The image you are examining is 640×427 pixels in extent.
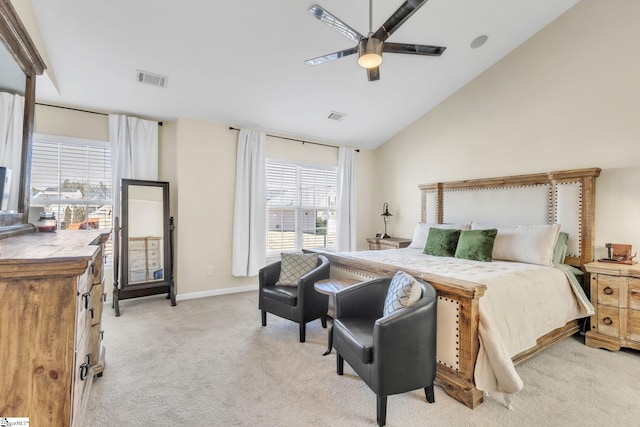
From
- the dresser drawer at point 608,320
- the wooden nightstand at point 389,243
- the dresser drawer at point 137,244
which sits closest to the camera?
the dresser drawer at point 608,320

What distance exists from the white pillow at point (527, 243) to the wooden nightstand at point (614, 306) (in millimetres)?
354

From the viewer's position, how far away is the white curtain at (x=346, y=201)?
217 inches

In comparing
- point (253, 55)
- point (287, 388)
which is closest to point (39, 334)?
point (287, 388)

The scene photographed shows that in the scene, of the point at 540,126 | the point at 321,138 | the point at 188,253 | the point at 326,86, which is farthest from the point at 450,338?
the point at 321,138

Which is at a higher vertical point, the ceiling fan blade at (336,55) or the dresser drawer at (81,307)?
the ceiling fan blade at (336,55)

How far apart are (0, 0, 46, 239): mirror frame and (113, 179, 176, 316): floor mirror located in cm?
175

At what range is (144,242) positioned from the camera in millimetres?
3918

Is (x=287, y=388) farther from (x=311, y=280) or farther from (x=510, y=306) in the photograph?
(x=510, y=306)

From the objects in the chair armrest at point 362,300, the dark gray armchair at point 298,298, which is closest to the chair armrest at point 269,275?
the dark gray armchair at point 298,298

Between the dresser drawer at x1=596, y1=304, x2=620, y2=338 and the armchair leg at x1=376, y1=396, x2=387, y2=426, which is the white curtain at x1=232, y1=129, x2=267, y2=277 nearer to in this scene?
the armchair leg at x1=376, y1=396, x2=387, y2=426

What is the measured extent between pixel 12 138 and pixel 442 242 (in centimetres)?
393

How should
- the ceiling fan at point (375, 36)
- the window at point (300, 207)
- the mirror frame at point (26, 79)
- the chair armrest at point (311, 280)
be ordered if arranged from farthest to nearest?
the window at point (300, 207) → the chair armrest at point (311, 280) → the ceiling fan at point (375, 36) → the mirror frame at point (26, 79)

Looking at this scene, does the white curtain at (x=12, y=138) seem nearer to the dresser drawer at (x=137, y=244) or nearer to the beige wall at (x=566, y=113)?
the dresser drawer at (x=137, y=244)

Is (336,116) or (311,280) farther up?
A: (336,116)
